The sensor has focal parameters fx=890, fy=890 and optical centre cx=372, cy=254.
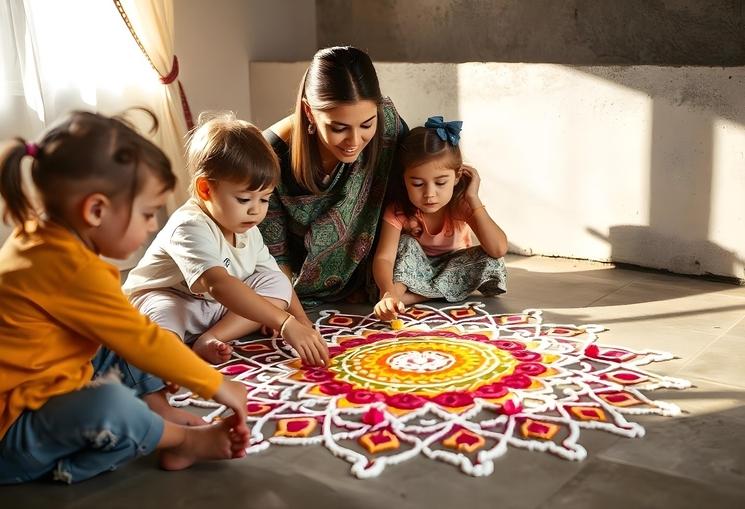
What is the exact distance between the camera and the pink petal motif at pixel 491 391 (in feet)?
6.79

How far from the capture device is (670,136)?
317cm

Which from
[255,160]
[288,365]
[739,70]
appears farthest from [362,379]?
[739,70]

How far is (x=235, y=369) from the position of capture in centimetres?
235

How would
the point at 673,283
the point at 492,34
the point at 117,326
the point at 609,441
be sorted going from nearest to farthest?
the point at 117,326
the point at 609,441
the point at 673,283
the point at 492,34

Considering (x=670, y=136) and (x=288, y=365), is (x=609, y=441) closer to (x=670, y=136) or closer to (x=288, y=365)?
(x=288, y=365)

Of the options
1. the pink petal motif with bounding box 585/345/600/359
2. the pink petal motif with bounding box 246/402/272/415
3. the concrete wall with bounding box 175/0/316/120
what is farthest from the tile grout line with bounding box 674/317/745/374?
the concrete wall with bounding box 175/0/316/120

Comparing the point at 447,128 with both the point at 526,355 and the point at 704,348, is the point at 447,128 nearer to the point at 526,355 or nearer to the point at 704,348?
the point at 526,355

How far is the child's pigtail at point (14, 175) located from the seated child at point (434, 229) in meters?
1.36

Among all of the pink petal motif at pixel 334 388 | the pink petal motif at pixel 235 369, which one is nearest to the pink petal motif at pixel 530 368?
the pink petal motif at pixel 334 388

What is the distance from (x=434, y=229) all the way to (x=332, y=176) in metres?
0.45

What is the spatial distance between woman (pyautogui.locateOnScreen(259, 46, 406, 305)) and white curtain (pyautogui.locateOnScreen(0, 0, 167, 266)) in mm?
1032

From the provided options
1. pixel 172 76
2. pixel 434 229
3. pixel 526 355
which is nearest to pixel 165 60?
pixel 172 76

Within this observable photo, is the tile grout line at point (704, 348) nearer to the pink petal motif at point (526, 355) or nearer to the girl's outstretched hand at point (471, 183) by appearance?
the pink petal motif at point (526, 355)

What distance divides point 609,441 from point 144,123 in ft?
8.25
